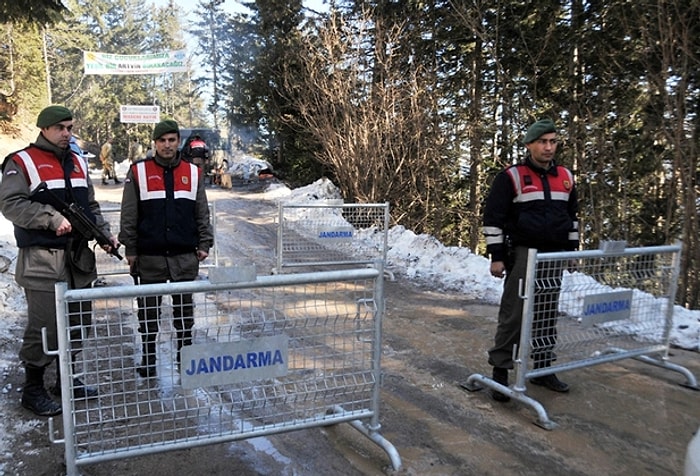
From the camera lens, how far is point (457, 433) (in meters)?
3.52

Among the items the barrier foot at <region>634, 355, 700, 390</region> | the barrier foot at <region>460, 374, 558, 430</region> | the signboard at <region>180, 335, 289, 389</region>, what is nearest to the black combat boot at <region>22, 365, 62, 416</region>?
the signboard at <region>180, 335, 289, 389</region>

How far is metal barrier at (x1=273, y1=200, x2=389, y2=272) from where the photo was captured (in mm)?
7508

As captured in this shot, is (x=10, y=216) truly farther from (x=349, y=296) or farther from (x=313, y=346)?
(x=349, y=296)

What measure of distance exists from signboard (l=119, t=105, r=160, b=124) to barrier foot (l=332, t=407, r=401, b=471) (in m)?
26.7

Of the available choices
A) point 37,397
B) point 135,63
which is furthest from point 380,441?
point 135,63

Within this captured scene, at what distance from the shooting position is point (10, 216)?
10.7 ft

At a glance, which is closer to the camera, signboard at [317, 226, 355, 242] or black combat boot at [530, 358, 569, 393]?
black combat boot at [530, 358, 569, 393]

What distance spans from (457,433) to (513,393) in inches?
26.0

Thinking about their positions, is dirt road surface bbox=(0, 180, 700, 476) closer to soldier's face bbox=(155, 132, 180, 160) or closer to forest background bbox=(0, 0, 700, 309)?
soldier's face bbox=(155, 132, 180, 160)

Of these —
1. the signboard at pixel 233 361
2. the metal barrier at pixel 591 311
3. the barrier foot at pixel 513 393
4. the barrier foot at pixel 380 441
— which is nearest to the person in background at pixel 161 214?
the signboard at pixel 233 361

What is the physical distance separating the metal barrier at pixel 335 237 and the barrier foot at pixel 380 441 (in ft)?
13.2

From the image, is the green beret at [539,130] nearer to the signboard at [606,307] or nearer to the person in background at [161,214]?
the signboard at [606,307]

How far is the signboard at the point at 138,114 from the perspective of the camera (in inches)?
1043

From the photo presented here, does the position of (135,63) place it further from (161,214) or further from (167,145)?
(161,214)
